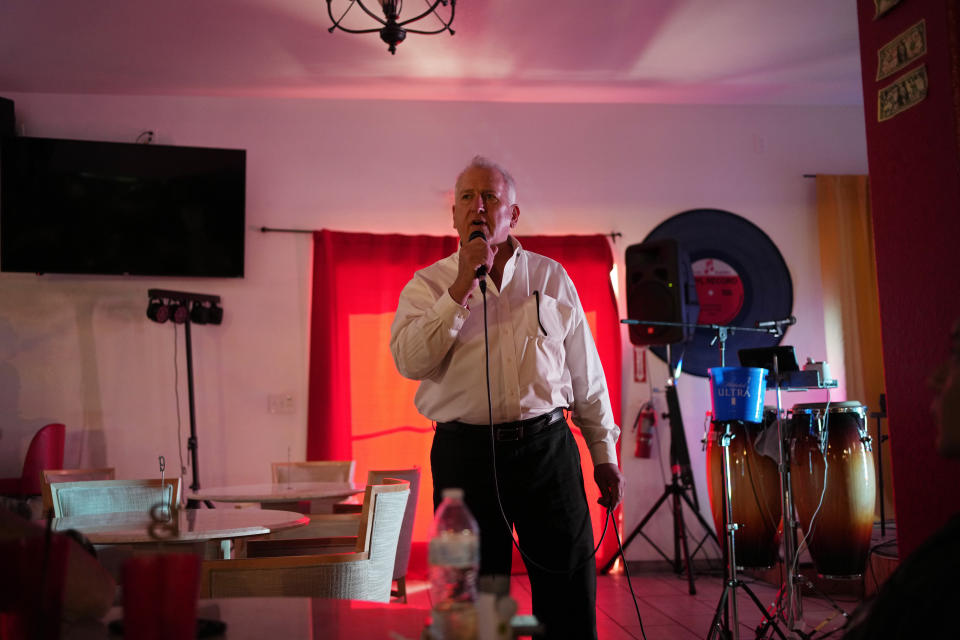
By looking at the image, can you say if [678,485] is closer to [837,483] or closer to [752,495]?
[752,495]

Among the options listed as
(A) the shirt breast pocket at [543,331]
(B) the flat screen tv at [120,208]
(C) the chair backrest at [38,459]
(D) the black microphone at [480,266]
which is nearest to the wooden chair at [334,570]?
(A) the shirt breast pocket at [543,331]

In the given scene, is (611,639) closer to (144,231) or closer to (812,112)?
(144,231)

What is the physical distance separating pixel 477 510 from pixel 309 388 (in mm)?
3412

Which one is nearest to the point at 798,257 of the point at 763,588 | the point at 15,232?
the point at 763,588

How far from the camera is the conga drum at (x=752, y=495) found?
13.6 ft

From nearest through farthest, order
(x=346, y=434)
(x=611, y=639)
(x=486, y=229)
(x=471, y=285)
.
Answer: (x=471, y=285), (x=486, y=229), (x=611, y=639), (x=346, y=434)

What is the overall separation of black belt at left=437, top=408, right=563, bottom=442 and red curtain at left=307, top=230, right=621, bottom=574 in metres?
3.13

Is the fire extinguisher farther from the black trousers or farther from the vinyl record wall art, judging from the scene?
the black trousers

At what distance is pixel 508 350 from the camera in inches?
87.4

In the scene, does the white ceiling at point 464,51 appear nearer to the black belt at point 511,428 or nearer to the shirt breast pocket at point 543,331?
the shirt breast pocket at point 543,331

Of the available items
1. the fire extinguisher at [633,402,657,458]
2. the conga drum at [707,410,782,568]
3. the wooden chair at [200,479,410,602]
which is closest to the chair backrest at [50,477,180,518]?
the wooden chair at [200,479,410,602]

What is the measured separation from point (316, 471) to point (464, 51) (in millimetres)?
2631

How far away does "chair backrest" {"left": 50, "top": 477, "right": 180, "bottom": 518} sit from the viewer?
3129 mm

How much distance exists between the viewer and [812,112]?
→ 6.00m
